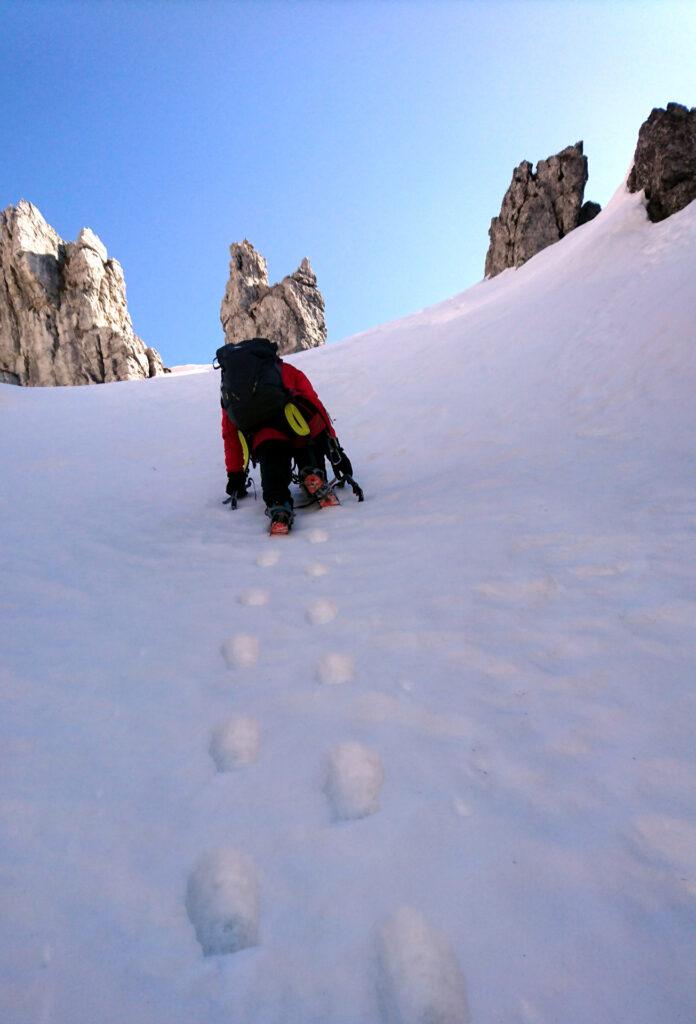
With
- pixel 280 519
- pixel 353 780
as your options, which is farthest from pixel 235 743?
pixel 280 519

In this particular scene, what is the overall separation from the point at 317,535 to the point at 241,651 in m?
1.75

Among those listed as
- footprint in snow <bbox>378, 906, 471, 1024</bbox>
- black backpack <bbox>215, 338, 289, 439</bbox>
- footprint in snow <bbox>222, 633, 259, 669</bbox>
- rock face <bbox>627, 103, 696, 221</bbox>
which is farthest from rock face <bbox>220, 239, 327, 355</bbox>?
footprint in snow <bbox>378, 906, 471, 1024</bbox>

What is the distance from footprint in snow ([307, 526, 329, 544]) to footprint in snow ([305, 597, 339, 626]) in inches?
40.7

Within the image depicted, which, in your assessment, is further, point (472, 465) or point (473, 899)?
point (472, 465)

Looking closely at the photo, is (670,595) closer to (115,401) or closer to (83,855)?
(83,855)

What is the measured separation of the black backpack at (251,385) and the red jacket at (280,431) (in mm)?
122

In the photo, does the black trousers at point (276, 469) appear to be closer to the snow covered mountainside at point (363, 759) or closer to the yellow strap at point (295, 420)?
the yellow strap at point (295, 420)

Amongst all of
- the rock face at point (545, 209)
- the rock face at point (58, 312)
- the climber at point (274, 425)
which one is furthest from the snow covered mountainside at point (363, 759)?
the rock face at point (58, 312)

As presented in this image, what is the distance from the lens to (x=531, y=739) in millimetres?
1937

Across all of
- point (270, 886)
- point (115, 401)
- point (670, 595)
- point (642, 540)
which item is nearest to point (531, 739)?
point (270, 886)

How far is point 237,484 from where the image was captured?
5344 millimetres

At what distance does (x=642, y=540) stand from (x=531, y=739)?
192 cm

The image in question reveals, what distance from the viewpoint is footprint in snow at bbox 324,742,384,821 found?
5.60 ft

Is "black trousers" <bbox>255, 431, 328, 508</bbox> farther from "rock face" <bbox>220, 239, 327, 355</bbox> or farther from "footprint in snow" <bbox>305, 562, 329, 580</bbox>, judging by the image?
"rock face" <bbox>220, 239, 327, 355</bbox>
